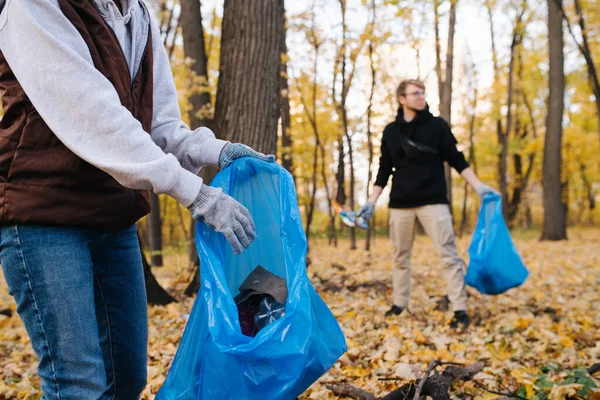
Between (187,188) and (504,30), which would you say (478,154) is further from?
(187,188)

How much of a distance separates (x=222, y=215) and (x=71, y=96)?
0.47 m

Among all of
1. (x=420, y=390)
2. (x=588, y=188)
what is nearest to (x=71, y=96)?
(x=420, y=390)

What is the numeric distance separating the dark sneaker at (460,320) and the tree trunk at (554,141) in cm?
905

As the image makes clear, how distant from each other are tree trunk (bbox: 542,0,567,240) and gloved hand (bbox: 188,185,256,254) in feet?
39.6

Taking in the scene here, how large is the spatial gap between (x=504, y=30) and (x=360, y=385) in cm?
1588

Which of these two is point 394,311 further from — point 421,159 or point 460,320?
point 421,159

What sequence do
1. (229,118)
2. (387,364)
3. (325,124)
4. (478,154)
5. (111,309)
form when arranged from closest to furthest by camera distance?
(111,309)
(387,364)
(229,118)
(325,124)
(478,154)

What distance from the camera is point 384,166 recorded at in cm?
463

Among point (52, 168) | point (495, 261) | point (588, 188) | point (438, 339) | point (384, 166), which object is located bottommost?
point (438, 339)

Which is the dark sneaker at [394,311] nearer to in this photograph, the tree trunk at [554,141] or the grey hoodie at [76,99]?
the grey hoodie at [76,99]

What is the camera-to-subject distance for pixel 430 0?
6336mm

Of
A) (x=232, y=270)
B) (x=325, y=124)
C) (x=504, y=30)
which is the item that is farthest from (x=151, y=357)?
(x=504, y=30)

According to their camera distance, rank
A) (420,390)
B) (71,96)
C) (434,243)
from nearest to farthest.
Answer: (71,96) → (420,390) → (434,243)

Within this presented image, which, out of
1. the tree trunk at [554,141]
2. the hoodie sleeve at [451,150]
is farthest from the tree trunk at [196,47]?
the tree trunk at [554,141]
